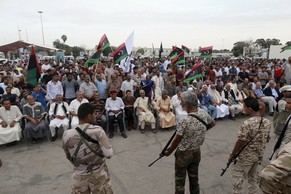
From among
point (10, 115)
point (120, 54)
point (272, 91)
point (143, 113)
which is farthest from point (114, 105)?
point (272, 91)

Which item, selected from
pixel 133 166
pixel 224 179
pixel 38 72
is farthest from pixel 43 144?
pixel 224 179

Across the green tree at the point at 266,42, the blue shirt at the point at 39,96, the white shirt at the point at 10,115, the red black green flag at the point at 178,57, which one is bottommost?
the white shirt at the point at 10,115

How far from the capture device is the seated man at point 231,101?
812cm

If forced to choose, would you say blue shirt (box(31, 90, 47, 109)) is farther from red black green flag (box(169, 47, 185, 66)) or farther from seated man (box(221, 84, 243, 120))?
red black green flag (box(169, 47, 185, 66))

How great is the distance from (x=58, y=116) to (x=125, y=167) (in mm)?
2988

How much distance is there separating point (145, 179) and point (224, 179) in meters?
1.50

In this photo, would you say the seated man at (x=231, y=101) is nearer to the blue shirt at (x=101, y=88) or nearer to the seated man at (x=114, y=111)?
the seated man at (x=114, y=111)

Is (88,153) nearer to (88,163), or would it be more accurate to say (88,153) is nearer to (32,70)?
(88,163)

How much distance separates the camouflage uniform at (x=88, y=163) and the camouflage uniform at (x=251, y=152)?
5.88 feet

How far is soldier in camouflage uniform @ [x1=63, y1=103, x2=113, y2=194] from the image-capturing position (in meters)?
2.35

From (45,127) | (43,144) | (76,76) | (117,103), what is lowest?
(43,144)

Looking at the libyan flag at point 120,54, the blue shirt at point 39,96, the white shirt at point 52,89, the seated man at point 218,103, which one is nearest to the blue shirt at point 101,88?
the white shirt at point 52,89

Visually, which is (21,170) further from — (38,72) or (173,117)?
(173,117)

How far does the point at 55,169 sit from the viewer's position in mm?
4566
